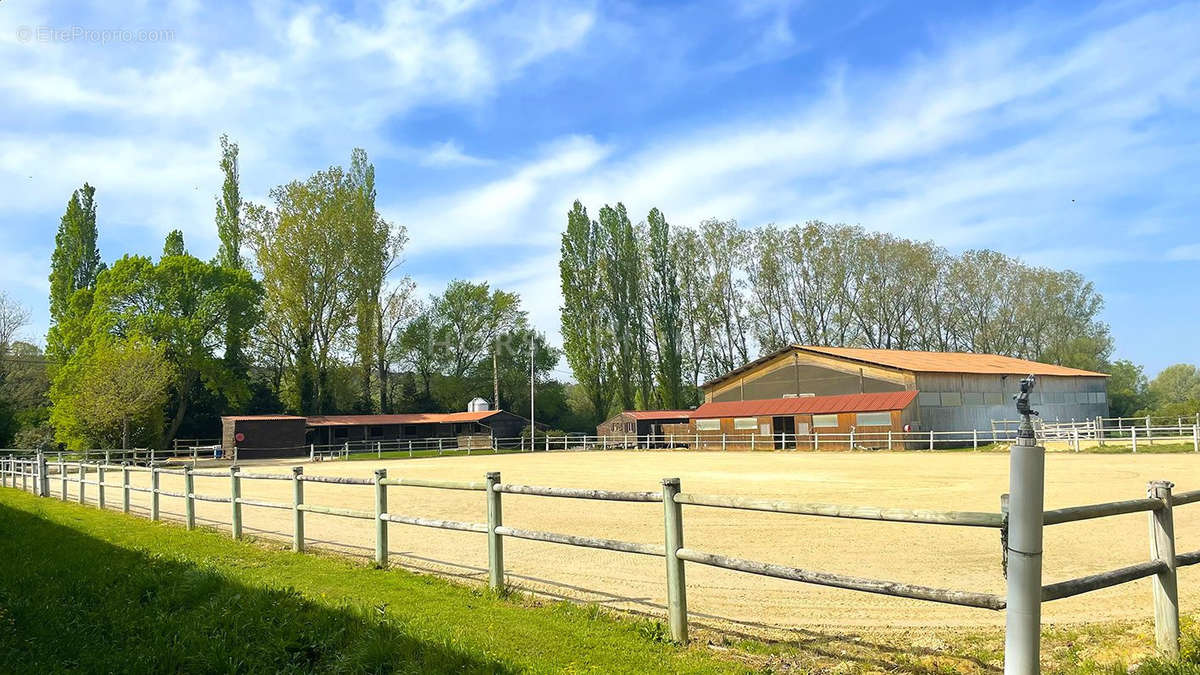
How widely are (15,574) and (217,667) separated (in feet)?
14.9

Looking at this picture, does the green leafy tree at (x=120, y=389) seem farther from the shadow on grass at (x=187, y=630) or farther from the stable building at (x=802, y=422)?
the shadow on grass at (x=187, y=630)

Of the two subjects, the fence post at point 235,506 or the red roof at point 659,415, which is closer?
the fence post at point 235,506

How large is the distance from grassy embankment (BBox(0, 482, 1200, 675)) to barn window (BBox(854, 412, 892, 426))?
38.2 m

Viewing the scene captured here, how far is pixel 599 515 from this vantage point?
1421cm

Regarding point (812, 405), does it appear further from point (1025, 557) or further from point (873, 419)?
point (1025, 557)

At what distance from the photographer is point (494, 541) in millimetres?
7617

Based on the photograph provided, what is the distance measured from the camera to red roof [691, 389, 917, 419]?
1698 inches

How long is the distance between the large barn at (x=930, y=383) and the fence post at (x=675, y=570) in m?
40.1

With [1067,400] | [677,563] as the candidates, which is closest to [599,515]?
[677,563]

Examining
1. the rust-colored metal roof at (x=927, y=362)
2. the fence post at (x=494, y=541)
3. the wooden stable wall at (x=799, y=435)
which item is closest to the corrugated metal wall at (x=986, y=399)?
the rust-colored metal roof at (x=927, y=362)

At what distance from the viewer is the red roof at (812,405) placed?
43.1 metres

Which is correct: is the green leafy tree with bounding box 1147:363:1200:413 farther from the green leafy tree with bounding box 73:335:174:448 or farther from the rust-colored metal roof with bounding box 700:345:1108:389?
the green leafy tree with bounding box 73:335:174:448

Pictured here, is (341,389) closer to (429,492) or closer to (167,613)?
(429,492)

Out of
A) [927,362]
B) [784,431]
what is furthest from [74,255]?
[927,362]
